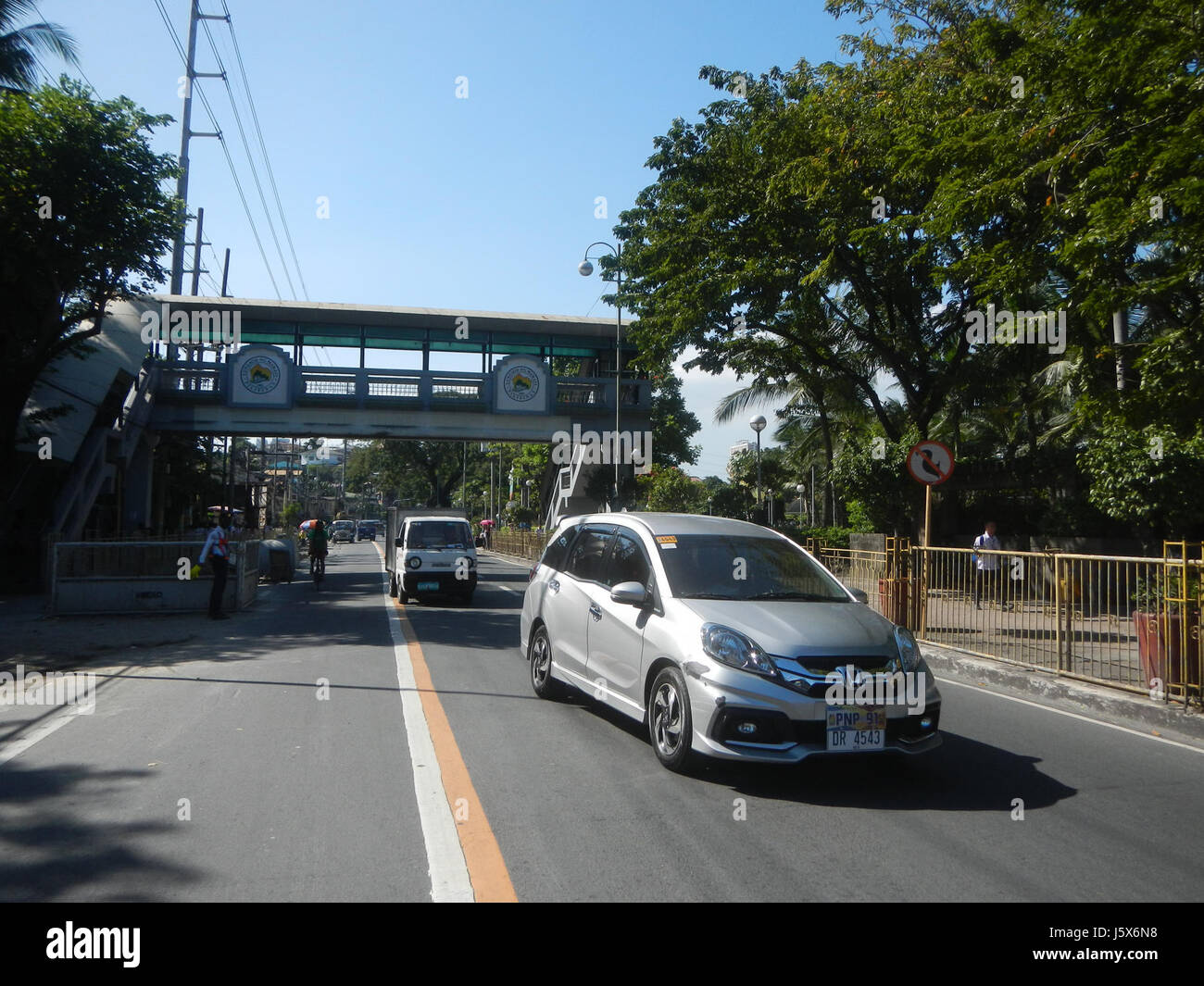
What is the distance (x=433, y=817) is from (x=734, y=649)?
205cm

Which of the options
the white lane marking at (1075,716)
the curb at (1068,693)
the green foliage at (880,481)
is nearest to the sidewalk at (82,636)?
the white lane marking at (1075,716)

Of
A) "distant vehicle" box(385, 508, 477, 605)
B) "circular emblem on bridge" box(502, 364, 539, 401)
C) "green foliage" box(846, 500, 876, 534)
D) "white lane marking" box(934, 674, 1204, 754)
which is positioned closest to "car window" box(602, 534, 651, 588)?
"white lane marking" box(934, 674, 1204, 754)

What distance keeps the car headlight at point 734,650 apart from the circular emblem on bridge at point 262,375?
27.3 meters

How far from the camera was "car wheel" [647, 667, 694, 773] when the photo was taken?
20.0ft

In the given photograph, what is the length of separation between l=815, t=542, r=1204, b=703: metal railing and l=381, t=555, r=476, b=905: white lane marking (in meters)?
6.67

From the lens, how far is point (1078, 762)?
709cm

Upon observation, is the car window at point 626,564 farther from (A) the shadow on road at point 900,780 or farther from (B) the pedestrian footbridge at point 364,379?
(B) the pedestrian footbridge at point 364,379

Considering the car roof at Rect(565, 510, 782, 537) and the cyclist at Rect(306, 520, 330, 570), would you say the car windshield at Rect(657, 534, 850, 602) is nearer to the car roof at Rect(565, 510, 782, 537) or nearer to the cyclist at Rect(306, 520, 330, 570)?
the car roof at Rect(565, 510, 782, 537)

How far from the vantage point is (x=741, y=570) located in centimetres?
720

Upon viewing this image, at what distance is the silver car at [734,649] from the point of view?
5777 mm

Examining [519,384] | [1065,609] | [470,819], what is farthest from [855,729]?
[519,384]

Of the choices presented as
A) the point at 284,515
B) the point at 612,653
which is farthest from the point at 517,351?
the point at 284,515
